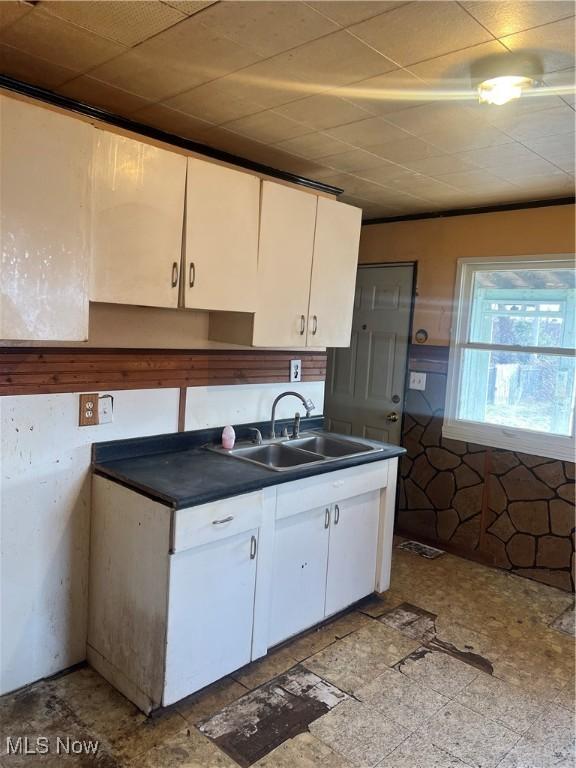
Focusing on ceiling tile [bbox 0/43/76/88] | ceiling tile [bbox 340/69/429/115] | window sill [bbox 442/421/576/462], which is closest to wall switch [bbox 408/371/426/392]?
window sill [bbox 442/421/576/462]

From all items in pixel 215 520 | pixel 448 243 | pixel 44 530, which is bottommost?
pixel 44 530

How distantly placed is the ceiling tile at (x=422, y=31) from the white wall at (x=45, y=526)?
5.52 ft

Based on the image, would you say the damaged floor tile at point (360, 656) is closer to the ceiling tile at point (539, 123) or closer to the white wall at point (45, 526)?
the white wall at point (45, 526)

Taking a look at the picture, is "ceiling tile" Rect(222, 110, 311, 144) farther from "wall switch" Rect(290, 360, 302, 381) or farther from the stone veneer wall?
the stone veneer wall

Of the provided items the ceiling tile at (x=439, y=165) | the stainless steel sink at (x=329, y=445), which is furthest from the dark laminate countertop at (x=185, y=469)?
the ceiling tile at (x=439, y=165)

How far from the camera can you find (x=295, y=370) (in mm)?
3305

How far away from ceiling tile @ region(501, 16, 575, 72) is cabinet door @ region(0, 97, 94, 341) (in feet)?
4.58

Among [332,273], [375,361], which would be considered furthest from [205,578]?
[375,361]

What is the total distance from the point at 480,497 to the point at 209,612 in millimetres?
2167

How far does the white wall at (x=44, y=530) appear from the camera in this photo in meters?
2.17

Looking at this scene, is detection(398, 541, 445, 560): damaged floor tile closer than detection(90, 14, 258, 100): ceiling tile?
No

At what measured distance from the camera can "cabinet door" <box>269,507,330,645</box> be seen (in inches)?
98.9

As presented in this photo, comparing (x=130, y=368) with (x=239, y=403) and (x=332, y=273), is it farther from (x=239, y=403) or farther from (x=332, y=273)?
(x=332, y=273)

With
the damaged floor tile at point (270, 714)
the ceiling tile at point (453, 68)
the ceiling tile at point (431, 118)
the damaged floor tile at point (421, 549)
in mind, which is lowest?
the damaged floor tile at point (270, 714)
